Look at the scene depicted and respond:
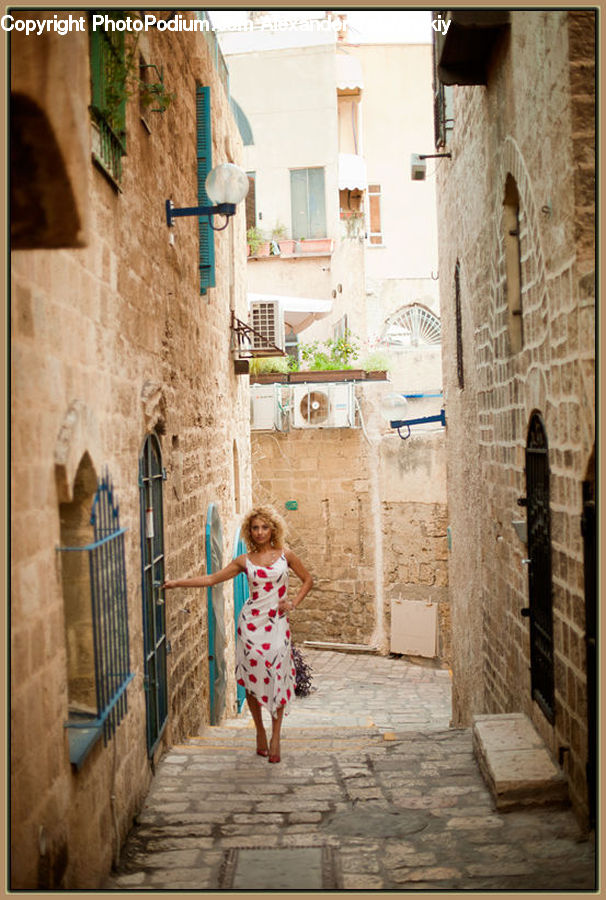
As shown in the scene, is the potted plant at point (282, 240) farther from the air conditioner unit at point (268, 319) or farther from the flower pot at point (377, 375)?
the air conditioner unit at point (268, 319)

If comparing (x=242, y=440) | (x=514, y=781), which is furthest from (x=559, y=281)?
(x=242, y=440)

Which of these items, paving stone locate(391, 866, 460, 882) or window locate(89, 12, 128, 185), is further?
window locate(89, 12, 128, 185)

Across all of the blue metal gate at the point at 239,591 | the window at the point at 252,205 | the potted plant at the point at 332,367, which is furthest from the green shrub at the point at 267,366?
the window at the point at 252,205

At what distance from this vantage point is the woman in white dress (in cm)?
554

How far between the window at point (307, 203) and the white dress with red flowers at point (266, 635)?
17.0m

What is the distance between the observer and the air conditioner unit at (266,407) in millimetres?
15484

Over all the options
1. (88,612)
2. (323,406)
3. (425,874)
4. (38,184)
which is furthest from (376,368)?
(38,184)

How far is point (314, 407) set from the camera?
51.3 feet

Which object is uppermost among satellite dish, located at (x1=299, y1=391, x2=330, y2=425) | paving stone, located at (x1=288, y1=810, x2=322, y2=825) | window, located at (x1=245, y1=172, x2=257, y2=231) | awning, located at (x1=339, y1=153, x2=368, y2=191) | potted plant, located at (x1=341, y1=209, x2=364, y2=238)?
awning, located at (x1=339, y1=153, x2=368, y2=191)

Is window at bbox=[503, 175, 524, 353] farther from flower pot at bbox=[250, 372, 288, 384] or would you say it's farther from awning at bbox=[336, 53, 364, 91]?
awning at bbox=[336, 53, 364, 91]

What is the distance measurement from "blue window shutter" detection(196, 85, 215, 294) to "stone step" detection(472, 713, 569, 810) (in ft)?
15.2

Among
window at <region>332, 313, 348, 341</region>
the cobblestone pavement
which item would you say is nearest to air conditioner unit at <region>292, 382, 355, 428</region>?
window at <region>332, 313, 348, 341</region>

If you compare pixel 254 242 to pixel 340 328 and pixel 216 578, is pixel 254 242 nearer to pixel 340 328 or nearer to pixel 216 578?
pixel 340 328

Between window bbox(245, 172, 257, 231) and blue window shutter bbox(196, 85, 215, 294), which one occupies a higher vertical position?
window bbox(245, 172, 257, 231)
